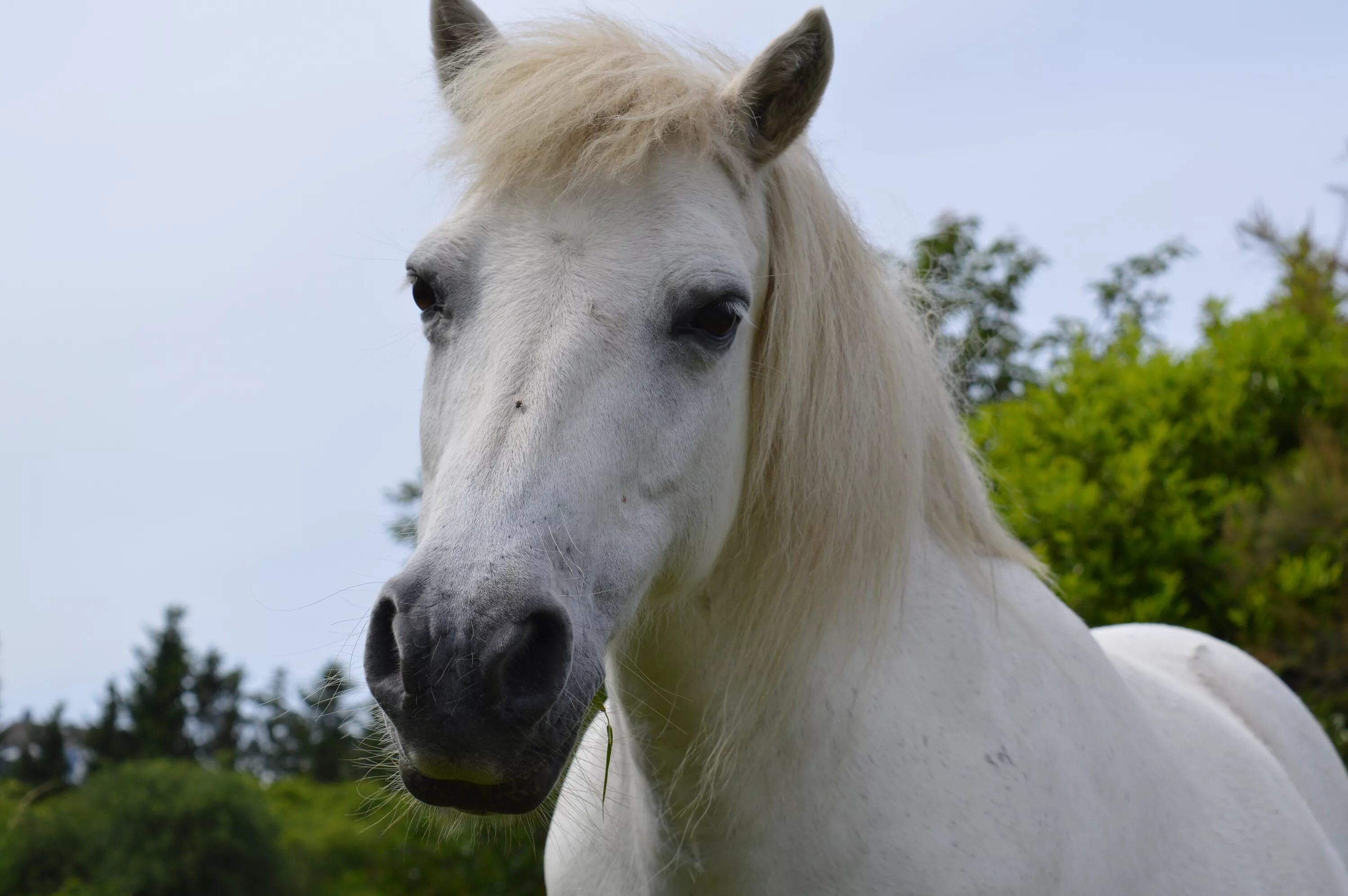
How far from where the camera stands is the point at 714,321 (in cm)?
171

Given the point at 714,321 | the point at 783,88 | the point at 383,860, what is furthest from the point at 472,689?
the point at 383,860

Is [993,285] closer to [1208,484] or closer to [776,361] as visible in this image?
[1208,484]

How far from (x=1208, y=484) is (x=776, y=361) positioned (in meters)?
4.94

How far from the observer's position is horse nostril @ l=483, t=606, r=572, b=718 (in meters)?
1.34

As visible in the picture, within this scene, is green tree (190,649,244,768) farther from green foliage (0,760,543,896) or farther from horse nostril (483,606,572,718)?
horse nostril (483,606,572,718)

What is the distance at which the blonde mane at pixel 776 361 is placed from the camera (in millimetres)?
1775

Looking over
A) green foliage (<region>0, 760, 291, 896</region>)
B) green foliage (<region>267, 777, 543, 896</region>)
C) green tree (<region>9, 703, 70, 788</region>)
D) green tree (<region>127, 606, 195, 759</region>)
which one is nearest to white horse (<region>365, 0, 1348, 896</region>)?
green foliage (<region>267, 777, 543, 896</region>)

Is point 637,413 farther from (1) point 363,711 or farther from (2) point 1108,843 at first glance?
(2) point 1108,843

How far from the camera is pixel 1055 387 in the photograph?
6.65 m

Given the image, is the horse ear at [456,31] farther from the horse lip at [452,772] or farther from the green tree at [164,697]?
the green tree at [164,697]

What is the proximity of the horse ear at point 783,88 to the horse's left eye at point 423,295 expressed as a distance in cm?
62

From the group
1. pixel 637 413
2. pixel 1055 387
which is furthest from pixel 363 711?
pixel 1055 387

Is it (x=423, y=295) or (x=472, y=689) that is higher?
(x=423, y=295)

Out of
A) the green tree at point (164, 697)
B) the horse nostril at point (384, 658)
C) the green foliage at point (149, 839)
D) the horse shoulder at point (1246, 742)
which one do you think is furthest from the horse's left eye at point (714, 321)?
the green tree at point (164, 697)
